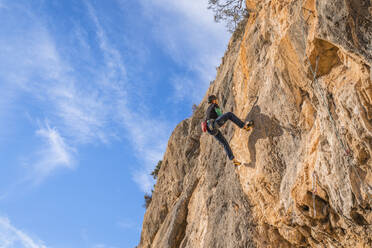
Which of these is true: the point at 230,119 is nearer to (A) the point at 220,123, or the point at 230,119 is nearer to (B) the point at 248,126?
(A) the point at 220,123

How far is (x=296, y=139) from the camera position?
7.66m

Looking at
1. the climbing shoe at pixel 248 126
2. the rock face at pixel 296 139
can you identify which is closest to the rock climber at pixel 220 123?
the climbing shoe at pixel 248 126

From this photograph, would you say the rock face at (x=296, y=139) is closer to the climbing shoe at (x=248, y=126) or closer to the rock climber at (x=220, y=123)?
the climbing shoe at (x=248, y=126)

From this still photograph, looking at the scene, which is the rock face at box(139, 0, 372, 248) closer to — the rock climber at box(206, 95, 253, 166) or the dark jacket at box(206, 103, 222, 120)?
the rock climber at box(206, 95, 253, 166)

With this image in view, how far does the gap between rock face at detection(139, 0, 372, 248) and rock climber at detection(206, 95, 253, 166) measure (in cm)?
24

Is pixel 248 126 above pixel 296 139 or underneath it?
above

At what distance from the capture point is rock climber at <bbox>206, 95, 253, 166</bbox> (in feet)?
30.2

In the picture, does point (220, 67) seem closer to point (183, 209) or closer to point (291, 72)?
point (183, 209)

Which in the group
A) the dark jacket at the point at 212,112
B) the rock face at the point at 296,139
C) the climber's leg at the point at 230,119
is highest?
the dark jacket at the point at 212,112

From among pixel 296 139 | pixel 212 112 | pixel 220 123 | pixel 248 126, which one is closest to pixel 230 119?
pixel 220 123

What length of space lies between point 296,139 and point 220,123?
247cm

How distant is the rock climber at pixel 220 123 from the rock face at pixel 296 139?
0.24 metres

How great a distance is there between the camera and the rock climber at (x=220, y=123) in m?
9.20

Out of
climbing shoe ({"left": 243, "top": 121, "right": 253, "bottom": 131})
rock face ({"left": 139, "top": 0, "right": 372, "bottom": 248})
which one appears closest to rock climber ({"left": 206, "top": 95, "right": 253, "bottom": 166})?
climbing shoe ({"left": 243, "top": 121, "right": 253, "bottom": 131})
